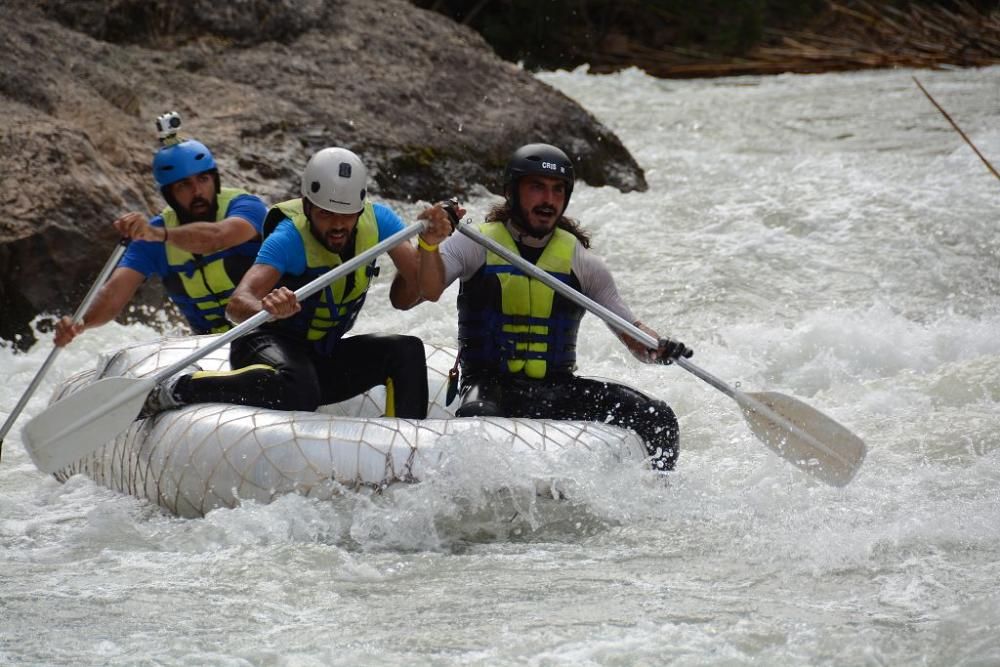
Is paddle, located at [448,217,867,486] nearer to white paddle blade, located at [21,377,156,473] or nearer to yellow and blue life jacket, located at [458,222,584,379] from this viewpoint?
yellow and blue life jacket, located at [458,222,584,379]

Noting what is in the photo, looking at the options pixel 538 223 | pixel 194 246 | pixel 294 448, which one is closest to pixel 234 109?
pixel 194 246

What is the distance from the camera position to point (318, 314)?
4996 mm

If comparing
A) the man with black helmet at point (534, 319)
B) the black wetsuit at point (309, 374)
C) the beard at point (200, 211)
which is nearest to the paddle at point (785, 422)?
the man with black helmet at point (534, 319)

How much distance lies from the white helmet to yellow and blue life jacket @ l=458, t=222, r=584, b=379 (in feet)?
1.62

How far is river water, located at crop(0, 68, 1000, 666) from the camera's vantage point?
3621mm

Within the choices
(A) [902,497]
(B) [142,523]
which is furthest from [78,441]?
(A) [902,497]

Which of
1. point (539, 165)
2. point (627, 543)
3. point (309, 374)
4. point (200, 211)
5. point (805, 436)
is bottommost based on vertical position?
point (627, 543)

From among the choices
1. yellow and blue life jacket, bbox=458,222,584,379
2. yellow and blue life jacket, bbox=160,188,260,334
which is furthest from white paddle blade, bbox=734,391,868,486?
yellow and blue life jacket, bbox=160,188,260,334

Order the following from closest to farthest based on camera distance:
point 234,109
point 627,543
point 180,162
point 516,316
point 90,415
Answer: point 627,543
point 90,415
point 516,316
point 180,162
point 234,109

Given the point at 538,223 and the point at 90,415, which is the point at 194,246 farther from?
the point at 538,223

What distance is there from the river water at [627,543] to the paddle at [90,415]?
23cm

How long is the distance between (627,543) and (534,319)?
92 centimetres

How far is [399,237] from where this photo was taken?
4.80m

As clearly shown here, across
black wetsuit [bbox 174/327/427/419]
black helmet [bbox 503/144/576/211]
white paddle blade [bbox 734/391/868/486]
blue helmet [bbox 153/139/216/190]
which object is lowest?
white paddle blade [bbox 734/391/868/486]
